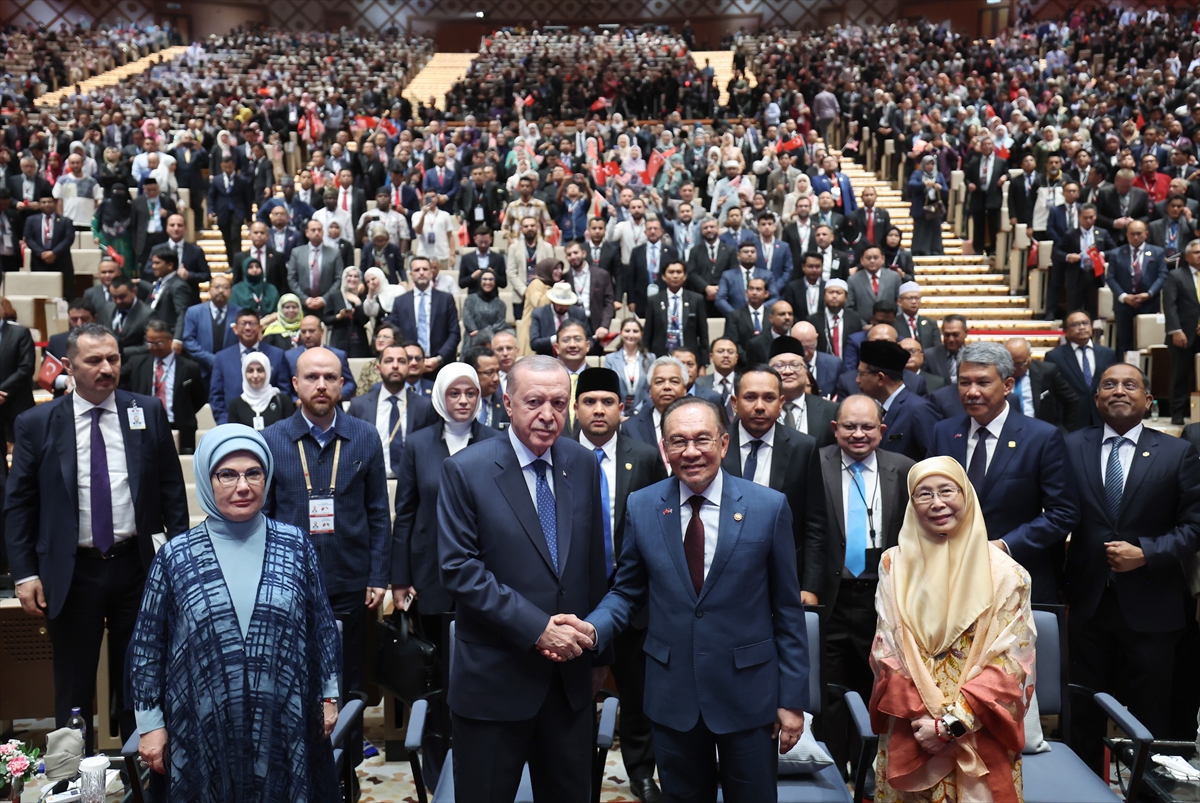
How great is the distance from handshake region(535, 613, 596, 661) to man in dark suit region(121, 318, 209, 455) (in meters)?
4.86

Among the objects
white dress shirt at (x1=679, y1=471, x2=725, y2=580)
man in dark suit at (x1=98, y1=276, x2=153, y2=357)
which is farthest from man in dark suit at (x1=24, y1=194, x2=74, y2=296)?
white dress shirt at (x1=679, y1=471, x2=725, y2=580)

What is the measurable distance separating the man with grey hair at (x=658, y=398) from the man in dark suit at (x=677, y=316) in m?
2.84

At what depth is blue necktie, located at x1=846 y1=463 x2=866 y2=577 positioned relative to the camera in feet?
12.1

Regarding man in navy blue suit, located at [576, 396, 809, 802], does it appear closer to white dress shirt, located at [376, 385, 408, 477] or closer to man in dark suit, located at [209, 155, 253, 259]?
white dress shirt, located at [376, 385, 408, 477]

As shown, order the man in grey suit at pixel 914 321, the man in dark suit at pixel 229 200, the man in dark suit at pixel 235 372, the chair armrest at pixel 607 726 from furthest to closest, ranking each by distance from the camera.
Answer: the man in dark suit at pixel 229 200 < the man in grey suit at pixel 914 321 < the man in dark suit at pixel 235 372 < the chair armrest at pixel 607 726

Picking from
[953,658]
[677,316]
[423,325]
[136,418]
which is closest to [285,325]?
[423,325]

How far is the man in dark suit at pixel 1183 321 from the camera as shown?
755 centimetres

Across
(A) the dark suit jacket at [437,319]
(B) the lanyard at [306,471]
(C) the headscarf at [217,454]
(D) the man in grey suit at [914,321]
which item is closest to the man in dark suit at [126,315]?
(A) the dark suit jacket at [437,319]

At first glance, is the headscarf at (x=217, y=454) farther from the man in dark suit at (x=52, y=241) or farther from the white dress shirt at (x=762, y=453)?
the man in dark suit at (x=52, y=241)

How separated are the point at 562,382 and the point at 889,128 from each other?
40.8ft

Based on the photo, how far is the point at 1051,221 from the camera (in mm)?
9469

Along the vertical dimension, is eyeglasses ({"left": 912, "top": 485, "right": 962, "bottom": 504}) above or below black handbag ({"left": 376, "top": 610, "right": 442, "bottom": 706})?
above

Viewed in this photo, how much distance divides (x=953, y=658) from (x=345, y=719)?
1580 mm

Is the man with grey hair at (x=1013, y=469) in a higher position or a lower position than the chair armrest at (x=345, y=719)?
higher
